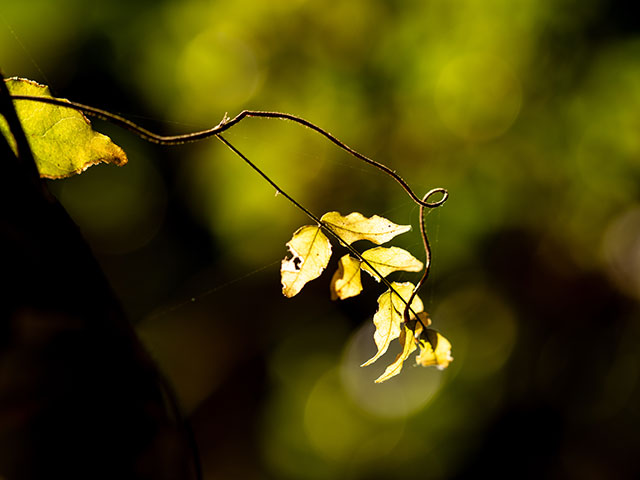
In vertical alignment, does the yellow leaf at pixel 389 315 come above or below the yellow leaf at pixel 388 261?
below

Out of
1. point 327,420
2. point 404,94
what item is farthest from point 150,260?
point 404,94

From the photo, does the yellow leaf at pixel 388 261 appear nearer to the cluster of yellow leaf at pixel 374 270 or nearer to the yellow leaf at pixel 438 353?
the cluster of yellow leaf at pixel 374 270

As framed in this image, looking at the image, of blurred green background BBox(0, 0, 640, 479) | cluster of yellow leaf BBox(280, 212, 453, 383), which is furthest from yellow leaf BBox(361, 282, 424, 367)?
blurred green background BBox(0, 0, 640, 479)

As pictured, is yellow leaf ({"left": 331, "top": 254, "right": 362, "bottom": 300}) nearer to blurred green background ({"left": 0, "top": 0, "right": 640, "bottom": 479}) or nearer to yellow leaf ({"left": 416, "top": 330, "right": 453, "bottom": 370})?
yellow leaf ({"left": 416, "top": 330, "right": 453, "bottom": 370})

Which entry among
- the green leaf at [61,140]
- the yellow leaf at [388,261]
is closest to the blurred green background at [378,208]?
the yellow leaf at [388,261]

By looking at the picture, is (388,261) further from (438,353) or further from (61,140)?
(61,140)

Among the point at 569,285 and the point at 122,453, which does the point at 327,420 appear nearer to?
the point at 569,285
